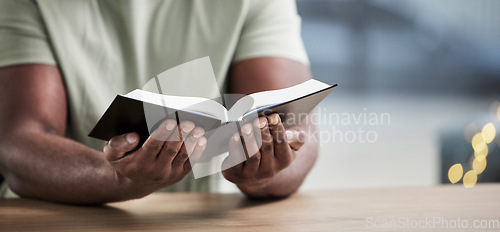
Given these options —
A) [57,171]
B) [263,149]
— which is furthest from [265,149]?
[57,171]

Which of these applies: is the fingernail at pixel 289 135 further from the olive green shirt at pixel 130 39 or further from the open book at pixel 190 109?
the olive green shirt at pixel 130 39

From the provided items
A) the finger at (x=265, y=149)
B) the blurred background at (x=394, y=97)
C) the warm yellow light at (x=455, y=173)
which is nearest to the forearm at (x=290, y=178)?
the finger at (x=265, y=149)

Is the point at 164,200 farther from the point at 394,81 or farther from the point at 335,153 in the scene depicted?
the point at 394,81

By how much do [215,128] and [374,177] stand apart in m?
1.99

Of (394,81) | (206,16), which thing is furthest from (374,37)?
(206,16)

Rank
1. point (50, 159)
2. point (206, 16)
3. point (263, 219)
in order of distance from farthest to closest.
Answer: point (206, 16) < point (50, 159) < point (263, 219)

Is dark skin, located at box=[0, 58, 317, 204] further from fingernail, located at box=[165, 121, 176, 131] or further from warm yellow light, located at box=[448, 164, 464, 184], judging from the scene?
warm yellow light, located at box=[448, 164, 464, 184]

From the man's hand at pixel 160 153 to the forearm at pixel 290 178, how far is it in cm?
20

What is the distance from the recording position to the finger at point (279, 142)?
665 millimetres

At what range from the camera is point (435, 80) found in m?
2.57

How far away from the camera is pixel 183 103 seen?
2.11 ft

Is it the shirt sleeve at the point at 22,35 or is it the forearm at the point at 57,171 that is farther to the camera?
the shirt sleeve at the point at 22,35

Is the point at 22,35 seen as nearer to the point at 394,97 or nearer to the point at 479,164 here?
the point at 394,97

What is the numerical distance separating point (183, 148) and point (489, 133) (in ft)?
7.55
